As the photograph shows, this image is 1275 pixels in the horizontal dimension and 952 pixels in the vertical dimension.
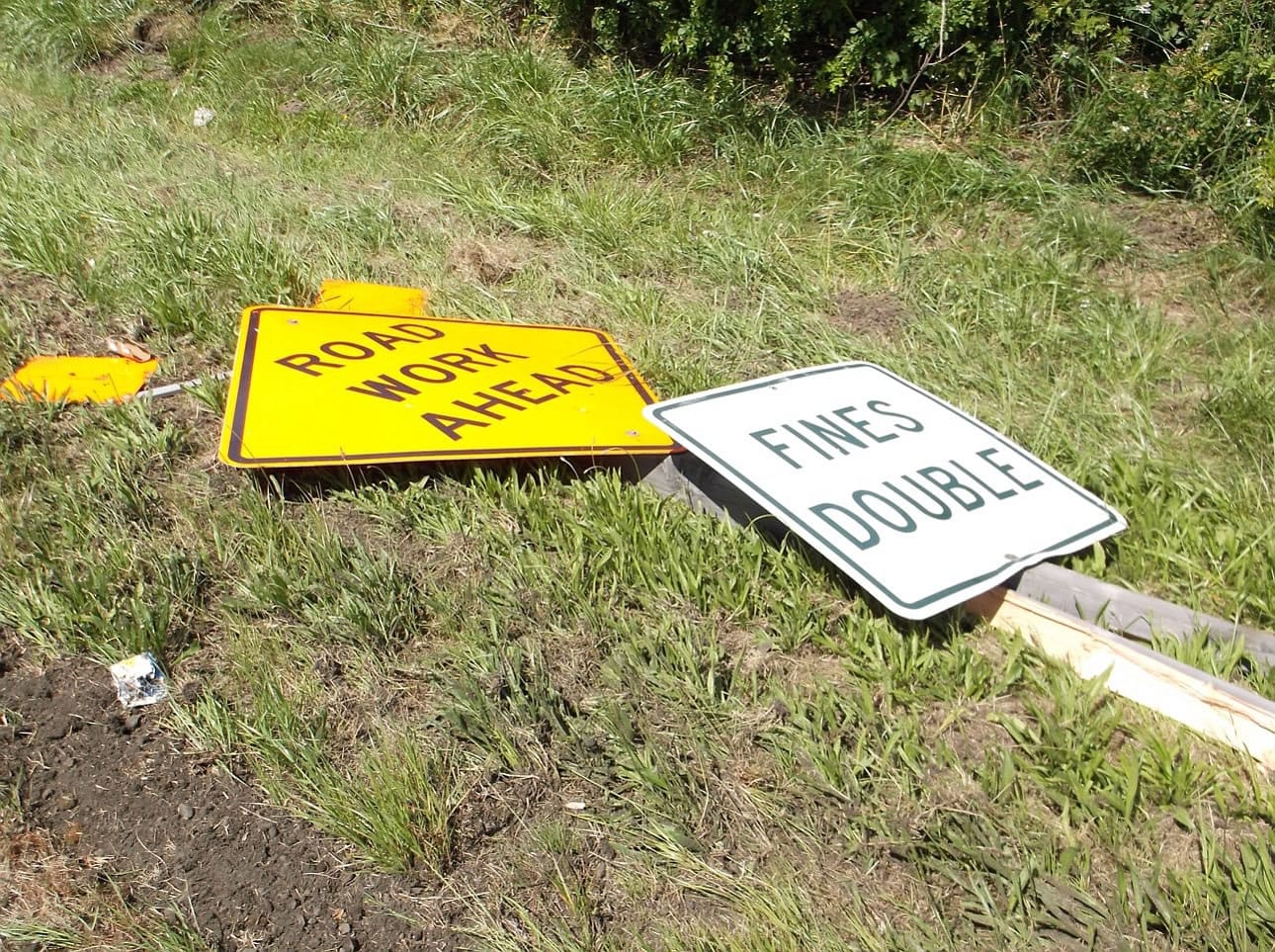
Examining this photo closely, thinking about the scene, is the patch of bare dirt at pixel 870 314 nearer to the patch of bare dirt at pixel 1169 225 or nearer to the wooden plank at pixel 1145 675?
the patch of bare dirt at pixel 1169 225

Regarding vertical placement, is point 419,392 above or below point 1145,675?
below

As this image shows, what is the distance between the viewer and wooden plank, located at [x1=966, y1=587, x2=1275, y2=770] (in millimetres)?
2365

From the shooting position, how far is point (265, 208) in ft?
17.1

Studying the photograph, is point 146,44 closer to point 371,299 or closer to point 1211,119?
point 371,299

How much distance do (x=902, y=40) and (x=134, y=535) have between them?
4068 millimetres

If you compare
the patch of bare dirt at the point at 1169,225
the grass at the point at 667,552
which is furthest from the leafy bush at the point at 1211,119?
the grass at the point at 667,552

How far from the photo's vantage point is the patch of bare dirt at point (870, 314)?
4184mm

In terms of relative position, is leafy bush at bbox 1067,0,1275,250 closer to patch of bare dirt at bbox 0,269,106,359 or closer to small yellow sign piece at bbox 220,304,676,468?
small yellow sign piece at bbox 220,304,676,468

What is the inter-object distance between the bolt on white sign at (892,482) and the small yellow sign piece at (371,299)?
167cm

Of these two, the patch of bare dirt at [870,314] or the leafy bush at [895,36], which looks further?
the leafy bush at [895,36]

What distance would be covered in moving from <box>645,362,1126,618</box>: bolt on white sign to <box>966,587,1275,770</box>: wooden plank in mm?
134

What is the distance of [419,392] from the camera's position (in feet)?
11.3

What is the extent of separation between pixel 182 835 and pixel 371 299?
2.49 meters

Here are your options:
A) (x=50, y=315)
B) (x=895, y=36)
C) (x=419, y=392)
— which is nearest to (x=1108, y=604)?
(x=419, y=392)
